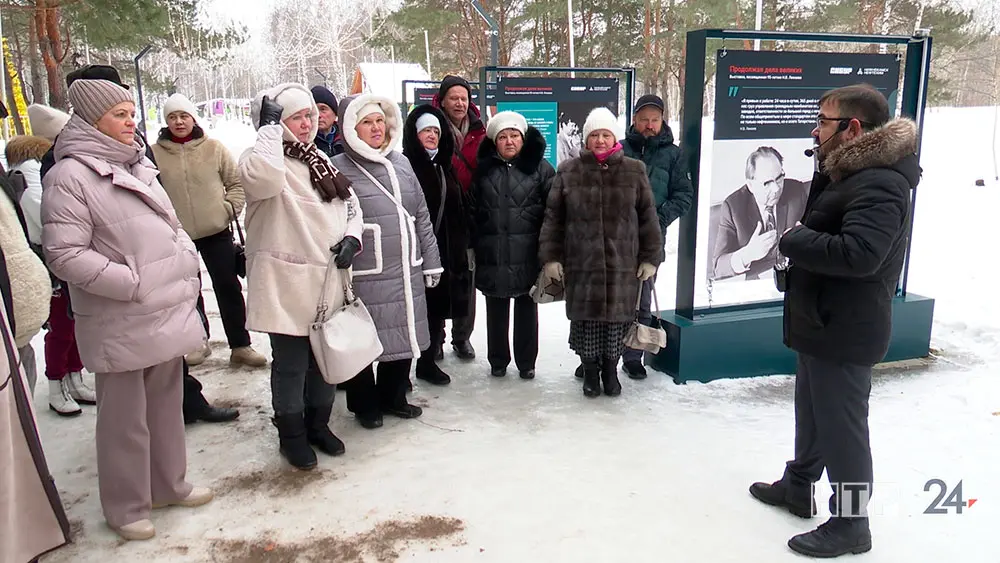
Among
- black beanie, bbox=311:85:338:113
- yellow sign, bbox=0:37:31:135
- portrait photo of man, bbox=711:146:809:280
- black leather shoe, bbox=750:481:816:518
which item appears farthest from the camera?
yellow sign, bbox=0:37:31:135

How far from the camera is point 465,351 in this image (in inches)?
196

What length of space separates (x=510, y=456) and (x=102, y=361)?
1.84 m

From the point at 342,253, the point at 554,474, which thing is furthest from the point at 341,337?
the point at 554,474

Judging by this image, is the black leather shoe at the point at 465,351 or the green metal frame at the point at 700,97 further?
the black leather shoe at the point at 465,351

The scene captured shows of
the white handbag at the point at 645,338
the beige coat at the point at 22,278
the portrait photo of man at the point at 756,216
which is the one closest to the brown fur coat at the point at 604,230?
the white handbag at the point at 645,338

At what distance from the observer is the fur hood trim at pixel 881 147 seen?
2314 millimetres

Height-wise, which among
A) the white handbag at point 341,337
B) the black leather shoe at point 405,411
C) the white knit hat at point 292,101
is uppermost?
the white knit hat at point 292,101

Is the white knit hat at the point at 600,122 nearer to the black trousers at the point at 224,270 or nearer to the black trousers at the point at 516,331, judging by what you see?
the black trousers at the point at 516,331

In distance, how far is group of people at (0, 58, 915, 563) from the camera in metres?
2.46

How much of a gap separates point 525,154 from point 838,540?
2598 millimetres

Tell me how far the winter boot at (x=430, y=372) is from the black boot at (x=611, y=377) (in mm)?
1007

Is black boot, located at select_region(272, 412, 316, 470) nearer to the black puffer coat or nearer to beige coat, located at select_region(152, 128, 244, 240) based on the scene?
the black puffer coat

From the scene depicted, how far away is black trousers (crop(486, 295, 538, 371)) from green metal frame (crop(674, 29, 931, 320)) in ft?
3.18

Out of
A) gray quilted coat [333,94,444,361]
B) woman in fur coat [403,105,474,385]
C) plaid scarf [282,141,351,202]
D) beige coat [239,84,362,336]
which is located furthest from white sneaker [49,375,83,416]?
plaid scarf [282,141,351,202]
